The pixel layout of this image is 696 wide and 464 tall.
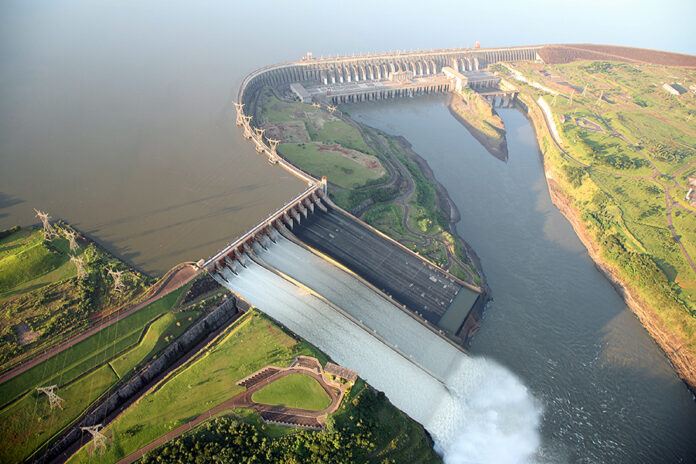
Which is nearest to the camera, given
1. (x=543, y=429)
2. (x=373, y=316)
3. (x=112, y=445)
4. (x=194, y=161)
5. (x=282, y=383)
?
(x=112, y=445)

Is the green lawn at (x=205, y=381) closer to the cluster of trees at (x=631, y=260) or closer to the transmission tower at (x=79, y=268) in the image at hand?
the transmission tower at (x=79, y=268)

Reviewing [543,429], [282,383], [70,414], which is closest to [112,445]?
[70,414]

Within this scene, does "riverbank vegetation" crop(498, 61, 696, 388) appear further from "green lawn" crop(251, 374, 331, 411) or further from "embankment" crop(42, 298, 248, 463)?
"embankment" crop(42, 298, 248, 463)

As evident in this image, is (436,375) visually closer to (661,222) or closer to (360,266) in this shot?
(360,266)

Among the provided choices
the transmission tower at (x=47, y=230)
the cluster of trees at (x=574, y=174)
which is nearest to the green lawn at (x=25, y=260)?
the transmission tower at (x=47, y=230)

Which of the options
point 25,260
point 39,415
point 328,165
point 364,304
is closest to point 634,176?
point 328,165

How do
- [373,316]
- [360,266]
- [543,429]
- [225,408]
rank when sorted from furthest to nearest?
[360,266] → [373,316] → [543,429] → [225,408]

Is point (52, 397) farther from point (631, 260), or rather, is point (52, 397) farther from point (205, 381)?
point (631, 260)
